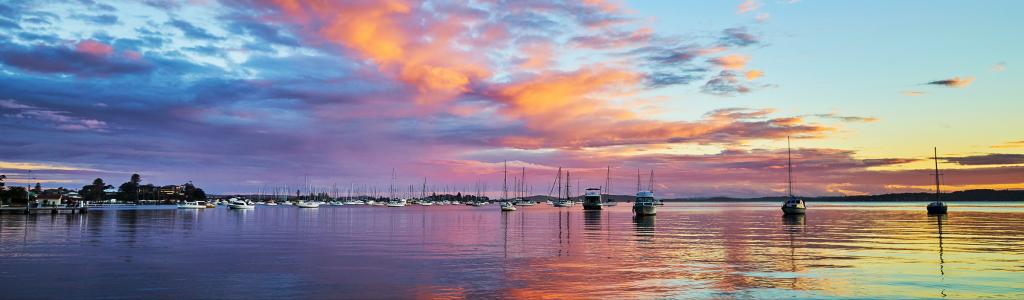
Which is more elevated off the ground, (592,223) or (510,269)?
(510,269)

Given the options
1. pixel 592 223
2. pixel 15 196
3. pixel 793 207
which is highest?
pixel 15 196

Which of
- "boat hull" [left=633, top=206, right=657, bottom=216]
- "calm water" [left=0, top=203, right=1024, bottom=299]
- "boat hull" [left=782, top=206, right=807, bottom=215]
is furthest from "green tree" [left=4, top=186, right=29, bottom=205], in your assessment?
"boat hull" [left=782, top=206, right=807, bottom=215]

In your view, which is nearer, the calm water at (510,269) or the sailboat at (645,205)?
the calm water at (510,269)

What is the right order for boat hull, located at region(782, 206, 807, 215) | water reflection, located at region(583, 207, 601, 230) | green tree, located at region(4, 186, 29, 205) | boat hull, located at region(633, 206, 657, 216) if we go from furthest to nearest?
green tree, located at region(4, 186, 29, 205), boat hull, located at region(782, 206, 807, 215), boat hull, located at region(633, 206, 657, 216), water reflection, located at region(583, 207, 601, 230)

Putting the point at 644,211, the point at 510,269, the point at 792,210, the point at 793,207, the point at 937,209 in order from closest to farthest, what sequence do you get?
the point at 510,269 < the point at 644,211 < the point at 792,210 < the point at 793,207 < the point at 937,209

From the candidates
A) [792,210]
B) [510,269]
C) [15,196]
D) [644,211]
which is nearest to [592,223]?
[644,211]

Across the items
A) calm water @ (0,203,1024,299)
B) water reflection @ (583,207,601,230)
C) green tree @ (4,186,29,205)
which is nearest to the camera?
calm water @ (0,203,1024,299)

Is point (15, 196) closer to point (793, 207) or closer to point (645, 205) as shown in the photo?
point (645, 205)

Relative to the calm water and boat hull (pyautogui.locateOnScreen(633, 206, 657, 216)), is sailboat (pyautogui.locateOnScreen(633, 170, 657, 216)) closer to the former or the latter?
boat hull (pyautogui.locateOnScreen(633, 206, 657, 216))

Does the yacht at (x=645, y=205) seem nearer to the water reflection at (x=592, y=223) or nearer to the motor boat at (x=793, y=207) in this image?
the water reflection at (x=592, y=223)

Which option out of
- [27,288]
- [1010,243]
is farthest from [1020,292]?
[27,288]

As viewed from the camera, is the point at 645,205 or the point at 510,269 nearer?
the point at 510,269

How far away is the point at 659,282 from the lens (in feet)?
83.3

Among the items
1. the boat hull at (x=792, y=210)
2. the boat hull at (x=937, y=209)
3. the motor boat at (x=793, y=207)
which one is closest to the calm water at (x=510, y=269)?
the boat hull at (x=792, y=210)
